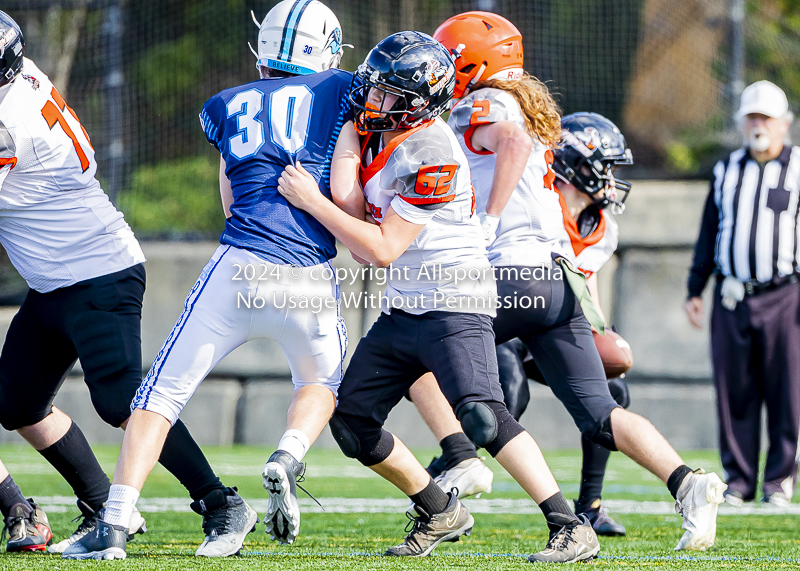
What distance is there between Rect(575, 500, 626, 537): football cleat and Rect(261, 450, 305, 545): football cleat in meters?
1.38

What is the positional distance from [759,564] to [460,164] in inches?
58.0

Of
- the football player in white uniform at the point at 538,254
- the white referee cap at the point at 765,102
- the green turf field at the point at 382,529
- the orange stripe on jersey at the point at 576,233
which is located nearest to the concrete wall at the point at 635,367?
the green turf field at the point at 382,529

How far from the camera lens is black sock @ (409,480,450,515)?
3.33 meters

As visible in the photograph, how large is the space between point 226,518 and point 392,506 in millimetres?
1674

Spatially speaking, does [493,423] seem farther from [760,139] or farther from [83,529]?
[760,139]

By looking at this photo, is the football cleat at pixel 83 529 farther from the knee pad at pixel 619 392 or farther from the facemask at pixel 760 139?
the facemask at pixel 760 139

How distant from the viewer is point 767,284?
557 cm

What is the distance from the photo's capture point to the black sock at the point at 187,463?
3.26 meters

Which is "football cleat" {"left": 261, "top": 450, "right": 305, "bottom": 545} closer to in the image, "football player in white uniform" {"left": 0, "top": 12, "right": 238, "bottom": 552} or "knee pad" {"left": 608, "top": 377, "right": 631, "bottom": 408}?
"football player in white uniform" {"left": 0, "top": 12, "right": 238, "bottom": 552}

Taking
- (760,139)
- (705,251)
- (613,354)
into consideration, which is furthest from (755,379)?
(613,354)

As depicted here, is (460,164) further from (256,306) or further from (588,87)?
(588,87)

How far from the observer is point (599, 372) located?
353cm

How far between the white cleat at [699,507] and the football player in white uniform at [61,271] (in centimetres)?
149

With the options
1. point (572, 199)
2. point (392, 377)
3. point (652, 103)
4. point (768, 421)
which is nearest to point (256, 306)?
point (392, 377)
